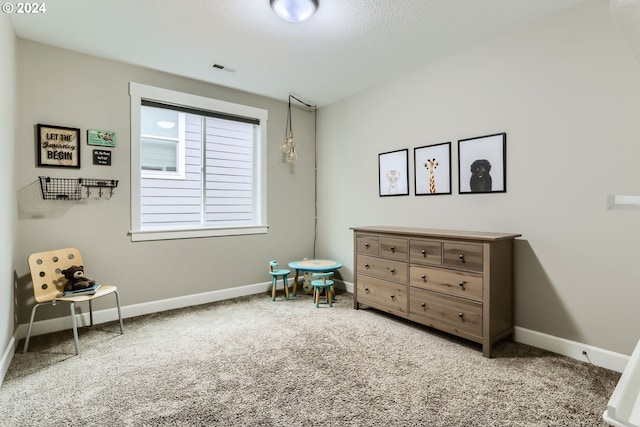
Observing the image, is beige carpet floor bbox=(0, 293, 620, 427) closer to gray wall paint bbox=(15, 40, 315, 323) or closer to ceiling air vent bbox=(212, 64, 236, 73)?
gray wall paint bbox=(15, 40, 315, 323)

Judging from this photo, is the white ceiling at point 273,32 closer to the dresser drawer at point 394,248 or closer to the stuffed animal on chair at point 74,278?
the dresser drawer at point 394,248

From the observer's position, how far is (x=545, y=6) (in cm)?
235

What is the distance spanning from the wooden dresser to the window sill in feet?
5.24

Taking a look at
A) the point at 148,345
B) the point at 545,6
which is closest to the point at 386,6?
the point at 545,6

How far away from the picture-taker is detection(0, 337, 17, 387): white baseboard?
2084 millimetres

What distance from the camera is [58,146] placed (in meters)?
2.91

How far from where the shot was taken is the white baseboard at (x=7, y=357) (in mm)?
2084

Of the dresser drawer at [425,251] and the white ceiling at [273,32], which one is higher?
the white ceiling at [273,32]

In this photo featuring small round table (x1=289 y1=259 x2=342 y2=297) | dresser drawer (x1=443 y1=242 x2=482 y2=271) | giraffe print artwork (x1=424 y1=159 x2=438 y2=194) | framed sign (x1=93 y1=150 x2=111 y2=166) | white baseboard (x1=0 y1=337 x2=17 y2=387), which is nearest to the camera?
white baseboard (x1=0 y1=337 x2=17 y2=387)

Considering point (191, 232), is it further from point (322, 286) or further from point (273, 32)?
point (273, 32)

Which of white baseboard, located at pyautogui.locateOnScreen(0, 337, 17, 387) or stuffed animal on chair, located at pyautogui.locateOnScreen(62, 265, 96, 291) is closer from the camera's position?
white baseboard, located at pyautogui.locateOnScreen(0, 337, 17, 387)

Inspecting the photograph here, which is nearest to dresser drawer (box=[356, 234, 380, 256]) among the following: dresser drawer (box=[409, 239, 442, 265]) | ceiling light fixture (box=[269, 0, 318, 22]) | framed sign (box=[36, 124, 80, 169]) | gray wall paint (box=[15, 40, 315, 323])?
dresser drawer (box=[409, 239, 442, 265])

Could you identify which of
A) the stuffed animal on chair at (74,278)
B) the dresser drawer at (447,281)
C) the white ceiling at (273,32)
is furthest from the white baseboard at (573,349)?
the stuffed animal on chair at (74,278)

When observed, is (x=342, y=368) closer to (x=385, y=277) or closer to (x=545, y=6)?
(x=385, y=277)
